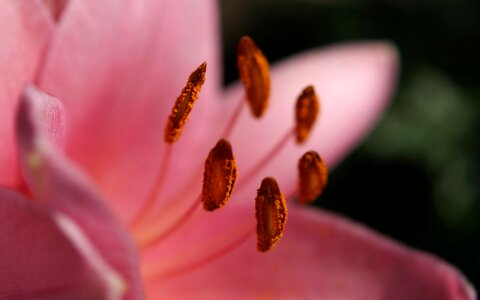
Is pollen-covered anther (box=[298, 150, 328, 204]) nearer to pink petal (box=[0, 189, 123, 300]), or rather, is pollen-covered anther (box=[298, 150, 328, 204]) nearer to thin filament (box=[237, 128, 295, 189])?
thin filament (box=[237, 128, 295, 189])

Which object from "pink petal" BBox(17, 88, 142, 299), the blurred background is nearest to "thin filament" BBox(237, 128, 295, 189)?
"pink petal" BBox(17, 88, 142, 299)

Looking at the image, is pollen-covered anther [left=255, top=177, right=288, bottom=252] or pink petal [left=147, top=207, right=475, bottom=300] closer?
pollen-covered anther [left=255, top=177, right=288, bottom=252]

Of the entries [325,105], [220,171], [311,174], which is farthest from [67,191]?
[325,105]

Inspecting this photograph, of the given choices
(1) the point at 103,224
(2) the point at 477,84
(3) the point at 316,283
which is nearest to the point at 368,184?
(2) the point at 477,84

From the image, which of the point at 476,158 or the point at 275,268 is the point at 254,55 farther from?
the point at 476,158

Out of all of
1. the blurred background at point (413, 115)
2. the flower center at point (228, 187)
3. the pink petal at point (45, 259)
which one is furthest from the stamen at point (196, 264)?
the blurred background at point (413, 115)

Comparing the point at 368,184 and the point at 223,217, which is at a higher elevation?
the point at 223,217
